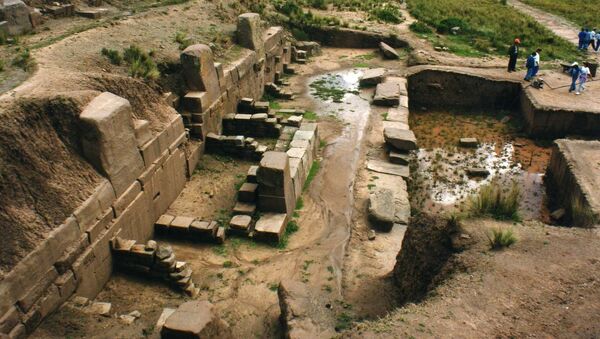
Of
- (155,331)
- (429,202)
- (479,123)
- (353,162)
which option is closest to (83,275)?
(155,331)

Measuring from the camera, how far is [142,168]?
9.80 meters

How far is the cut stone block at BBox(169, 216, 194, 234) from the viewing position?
10.1 m

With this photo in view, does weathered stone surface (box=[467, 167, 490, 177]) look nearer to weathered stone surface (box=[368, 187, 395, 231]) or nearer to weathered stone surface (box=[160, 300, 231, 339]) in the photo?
weathered stone surface (box=[368, 187, 395, 231])

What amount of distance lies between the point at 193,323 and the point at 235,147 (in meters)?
7.48

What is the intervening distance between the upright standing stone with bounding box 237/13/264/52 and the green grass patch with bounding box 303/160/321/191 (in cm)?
594

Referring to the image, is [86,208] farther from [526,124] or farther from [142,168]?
[526,124]

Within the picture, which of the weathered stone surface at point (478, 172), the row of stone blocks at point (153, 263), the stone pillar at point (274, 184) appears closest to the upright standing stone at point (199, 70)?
the stone pillar at point (274, 184)

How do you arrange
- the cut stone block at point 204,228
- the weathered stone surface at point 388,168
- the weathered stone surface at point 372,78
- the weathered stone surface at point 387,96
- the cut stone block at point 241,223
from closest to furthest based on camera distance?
the cut stone block at point 204,228
the cut stone block at point 241,223
the weathered stone surface at point 388,168
the weathered stone surface at point 387,96
the weathered stone surface at point 372,78

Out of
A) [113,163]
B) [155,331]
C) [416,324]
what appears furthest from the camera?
[113,163]

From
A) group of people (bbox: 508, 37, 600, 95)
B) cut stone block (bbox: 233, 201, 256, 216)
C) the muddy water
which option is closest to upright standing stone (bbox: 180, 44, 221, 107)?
cut stone block (bbox: 233, 201, 256, 216)

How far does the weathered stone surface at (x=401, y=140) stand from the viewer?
13.5 meters

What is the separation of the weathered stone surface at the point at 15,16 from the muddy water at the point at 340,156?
30.8 feet

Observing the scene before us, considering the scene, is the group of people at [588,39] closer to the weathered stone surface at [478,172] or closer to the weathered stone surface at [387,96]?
the weathered stone surface at [387,96]

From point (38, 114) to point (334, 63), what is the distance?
15.2 m
